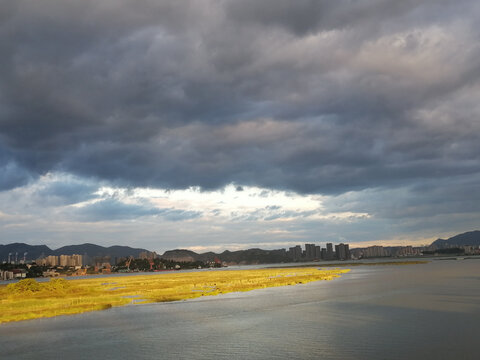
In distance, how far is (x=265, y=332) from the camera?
1476 inches

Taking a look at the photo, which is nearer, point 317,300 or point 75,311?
point 75,311

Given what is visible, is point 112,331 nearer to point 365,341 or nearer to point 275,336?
point 275,336

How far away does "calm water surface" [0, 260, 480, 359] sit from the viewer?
29.9 metres

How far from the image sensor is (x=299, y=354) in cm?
2870

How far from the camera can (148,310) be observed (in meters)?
58.1

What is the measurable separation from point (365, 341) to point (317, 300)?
31.1 meters

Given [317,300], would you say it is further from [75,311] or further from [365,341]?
[75,311]

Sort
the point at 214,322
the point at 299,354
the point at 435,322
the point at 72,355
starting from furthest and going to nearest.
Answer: the point at 214,322
the point at 435,322
the point at 72,355
the point at 299,354

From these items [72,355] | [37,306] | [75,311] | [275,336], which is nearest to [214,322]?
[275,336]

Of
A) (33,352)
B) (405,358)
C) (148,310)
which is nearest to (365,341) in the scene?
(405,358)

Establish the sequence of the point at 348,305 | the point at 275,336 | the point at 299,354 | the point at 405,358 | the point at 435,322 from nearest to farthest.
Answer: the point at 405,358 < the point at 299,354 < the point at 275,336 < the point at 435,322 < the point at 348,305

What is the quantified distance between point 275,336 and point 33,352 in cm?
2079

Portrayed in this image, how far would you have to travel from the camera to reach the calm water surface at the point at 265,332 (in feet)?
98.0

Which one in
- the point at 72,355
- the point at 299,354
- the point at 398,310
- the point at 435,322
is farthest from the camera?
the point at 398,310
